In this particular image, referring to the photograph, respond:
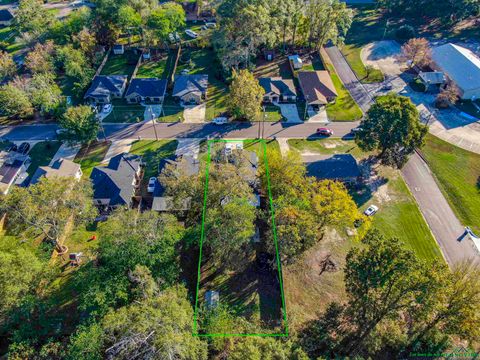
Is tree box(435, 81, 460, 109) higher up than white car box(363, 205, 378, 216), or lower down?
higher up

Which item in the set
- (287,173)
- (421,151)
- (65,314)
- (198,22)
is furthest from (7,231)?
(198,22)

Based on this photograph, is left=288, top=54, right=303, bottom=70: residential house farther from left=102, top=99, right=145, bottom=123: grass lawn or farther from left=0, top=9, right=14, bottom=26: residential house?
left=0, top=9, right=14, bottom=26: residential house

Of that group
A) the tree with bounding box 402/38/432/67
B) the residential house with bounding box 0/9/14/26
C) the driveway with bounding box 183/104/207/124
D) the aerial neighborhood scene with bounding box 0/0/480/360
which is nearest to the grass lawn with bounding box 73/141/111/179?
the aerial neighborhood scene with bounding box 0/0/480/360

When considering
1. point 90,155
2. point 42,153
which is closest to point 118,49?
point 42,153

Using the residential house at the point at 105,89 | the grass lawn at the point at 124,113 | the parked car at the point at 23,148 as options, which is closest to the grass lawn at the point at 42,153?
the parked car at the point at 23,148

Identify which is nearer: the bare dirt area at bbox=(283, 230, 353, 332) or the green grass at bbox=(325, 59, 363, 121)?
the bare dirt area at bbox=(283, 230, 353, 332)

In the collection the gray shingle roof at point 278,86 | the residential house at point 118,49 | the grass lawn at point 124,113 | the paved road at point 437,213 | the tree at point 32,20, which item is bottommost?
the paved road at point 437,213

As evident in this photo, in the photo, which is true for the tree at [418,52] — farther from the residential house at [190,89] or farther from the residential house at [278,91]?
the residential house at [190,89]

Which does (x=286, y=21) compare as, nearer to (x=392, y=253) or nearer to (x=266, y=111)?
(x=266, y=111)
